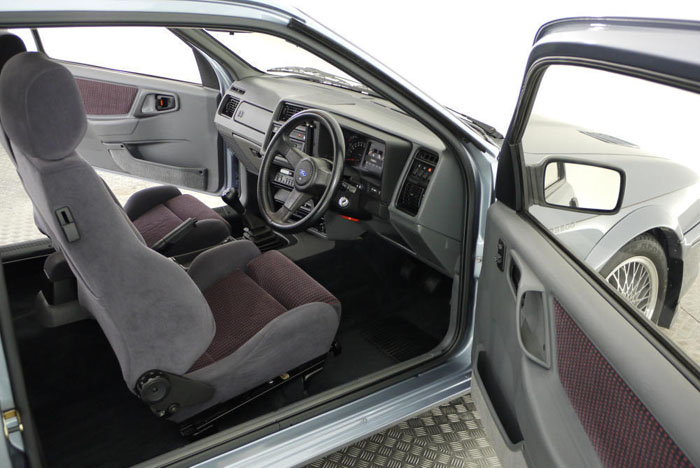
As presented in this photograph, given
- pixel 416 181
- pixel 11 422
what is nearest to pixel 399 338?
pixel 416 181

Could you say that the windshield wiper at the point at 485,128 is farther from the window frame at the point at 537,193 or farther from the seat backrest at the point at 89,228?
the seat backrest at the point at 89,228

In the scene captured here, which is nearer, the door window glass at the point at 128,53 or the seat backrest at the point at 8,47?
the seat backrest at the point at 8,47

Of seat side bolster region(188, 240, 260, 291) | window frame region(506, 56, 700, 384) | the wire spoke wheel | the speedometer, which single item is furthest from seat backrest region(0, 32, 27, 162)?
the wire spoke wheel

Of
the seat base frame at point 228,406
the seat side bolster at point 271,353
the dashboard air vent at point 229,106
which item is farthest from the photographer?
the dashboard air vent at point 229,106

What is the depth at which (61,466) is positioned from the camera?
1649 mm

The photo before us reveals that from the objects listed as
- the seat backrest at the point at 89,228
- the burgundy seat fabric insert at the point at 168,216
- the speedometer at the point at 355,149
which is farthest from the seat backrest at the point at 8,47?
the speedometer at the point at 355,149

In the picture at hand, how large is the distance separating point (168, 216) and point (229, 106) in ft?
2.57

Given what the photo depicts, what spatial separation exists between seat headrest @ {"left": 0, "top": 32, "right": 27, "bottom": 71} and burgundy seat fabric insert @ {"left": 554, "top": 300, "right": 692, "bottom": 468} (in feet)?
4.95

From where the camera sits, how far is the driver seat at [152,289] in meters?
1.11

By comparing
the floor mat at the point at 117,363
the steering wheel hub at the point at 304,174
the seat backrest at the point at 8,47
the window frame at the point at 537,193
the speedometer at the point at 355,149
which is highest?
the window frame at the point at 537,193

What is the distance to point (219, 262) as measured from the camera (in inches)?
74.1

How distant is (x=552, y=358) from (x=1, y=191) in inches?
135

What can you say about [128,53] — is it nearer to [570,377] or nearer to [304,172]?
[304,172]

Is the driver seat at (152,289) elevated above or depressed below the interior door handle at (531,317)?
below
